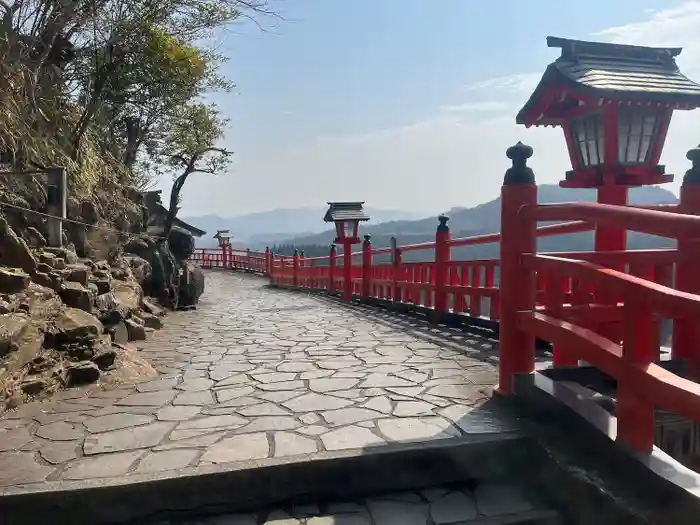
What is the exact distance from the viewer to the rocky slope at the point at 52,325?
3.76 meters

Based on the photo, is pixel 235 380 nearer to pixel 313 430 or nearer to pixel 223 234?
pixel 313 430

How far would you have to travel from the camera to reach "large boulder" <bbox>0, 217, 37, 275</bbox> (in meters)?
4.38

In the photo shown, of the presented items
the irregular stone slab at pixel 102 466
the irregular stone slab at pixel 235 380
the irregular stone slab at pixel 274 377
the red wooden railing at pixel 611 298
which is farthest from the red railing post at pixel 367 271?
the irregular stone slab at pixel 102 466

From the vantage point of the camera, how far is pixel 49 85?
653 cm

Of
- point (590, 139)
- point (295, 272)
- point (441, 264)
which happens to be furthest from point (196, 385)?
point (295, 272)

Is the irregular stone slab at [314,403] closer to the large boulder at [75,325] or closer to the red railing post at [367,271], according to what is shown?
the large boulder at [75,325]

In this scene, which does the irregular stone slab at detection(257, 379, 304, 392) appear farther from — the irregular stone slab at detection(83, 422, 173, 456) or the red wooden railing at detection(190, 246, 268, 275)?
the red wooden railing at detection(190, 246, 268, 275)

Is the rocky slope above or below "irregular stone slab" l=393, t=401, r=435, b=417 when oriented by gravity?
above

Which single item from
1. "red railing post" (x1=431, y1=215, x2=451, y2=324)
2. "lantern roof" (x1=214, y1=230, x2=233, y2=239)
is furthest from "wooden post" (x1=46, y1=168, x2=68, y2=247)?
"lantern roof" (x1=214, y1=230, x2=233, y2=239)

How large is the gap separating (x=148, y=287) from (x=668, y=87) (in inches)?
332

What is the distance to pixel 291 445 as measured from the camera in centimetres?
301

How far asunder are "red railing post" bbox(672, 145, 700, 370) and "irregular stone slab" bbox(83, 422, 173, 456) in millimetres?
3343

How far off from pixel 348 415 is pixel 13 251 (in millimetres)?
3226

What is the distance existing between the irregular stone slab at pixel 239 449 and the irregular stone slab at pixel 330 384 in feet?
3.57
